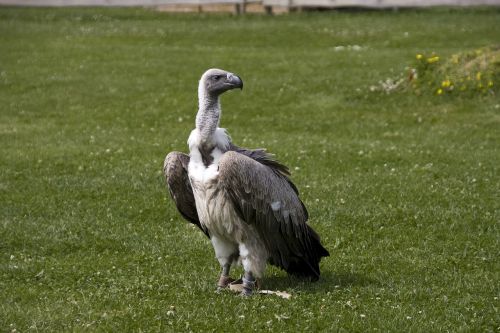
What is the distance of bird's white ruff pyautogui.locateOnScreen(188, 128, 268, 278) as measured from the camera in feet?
29.2

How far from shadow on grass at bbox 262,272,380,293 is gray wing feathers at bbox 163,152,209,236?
1174 millimetres

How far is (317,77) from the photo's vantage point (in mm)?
22672

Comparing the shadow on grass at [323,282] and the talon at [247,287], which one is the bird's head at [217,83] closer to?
the talon at [247,287]

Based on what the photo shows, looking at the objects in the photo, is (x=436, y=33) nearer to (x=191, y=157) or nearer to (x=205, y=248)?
(x=205, y=248)

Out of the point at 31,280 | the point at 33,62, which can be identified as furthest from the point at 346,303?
the point at 33,62

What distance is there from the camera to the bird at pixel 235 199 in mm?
8867

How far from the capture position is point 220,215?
896 cm

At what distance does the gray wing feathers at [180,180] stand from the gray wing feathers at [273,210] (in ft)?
1.96

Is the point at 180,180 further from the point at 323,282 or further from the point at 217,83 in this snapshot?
the point at 323,282

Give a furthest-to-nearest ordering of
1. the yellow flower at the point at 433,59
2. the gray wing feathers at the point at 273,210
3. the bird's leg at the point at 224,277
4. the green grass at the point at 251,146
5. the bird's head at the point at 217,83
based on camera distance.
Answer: the yellow flower at the point at 433,59 < the bird's leg at the point at 224,277 < the bird's head at the point at 217,83 < the green grass at the point at 251,146 < the gray wing feathers at the point at 273,210

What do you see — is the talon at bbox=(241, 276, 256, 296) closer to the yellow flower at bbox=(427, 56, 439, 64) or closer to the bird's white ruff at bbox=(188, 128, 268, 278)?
the bird's white ruff at bbox=(188, 128, 268, 278)

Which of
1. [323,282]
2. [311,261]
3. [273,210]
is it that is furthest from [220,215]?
[323,282]

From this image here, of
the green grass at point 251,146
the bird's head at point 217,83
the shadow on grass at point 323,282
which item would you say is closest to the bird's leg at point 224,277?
the green grass at point 251,146

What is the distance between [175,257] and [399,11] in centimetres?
2657
